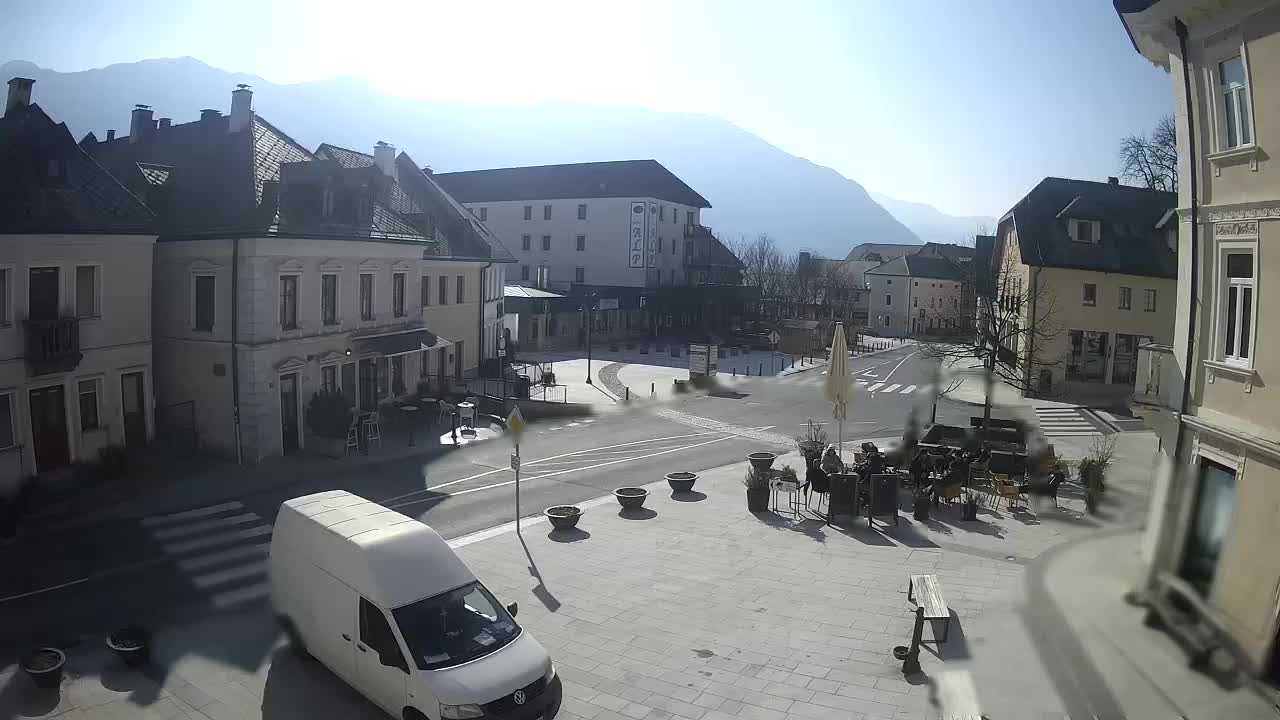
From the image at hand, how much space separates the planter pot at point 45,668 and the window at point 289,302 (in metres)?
14.6

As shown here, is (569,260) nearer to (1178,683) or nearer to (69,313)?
(69,313)

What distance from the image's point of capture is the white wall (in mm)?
66250

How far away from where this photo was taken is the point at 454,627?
8789mm

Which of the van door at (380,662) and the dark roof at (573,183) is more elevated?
the dark roof at (573,183)

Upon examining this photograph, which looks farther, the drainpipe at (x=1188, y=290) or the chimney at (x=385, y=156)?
the chimney at (x=385, y=156)

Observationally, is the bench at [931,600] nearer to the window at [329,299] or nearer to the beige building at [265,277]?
the beige building at [265,277]

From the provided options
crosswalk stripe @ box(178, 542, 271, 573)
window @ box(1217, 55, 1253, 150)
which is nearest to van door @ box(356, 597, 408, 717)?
crosswalk stripe @ box(178, 542, 271, 573)

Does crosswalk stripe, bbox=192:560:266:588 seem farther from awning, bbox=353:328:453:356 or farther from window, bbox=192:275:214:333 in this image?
awning, bbox=353:328:453:356

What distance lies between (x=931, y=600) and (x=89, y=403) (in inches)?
774

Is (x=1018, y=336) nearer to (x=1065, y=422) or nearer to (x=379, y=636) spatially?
(x=1065, y=422)

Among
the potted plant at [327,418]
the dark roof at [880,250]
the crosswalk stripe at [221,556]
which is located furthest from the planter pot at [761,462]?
the dark roof at [880,250]

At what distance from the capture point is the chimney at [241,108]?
26.3 meters

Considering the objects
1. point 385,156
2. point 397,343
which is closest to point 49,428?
point 397,343

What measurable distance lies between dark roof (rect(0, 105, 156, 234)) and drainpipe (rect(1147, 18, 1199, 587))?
20.7 m
